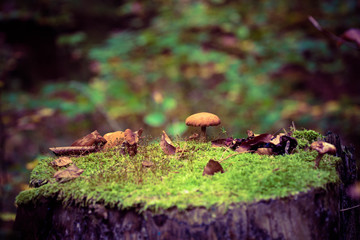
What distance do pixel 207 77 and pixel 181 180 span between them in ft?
19.4

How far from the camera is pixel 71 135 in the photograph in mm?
7004

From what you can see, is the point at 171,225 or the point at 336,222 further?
the point at 336,222

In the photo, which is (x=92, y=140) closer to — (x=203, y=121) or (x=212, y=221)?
(x=203, y=121)

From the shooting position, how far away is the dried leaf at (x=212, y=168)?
1944 mm

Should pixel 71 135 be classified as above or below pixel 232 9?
below

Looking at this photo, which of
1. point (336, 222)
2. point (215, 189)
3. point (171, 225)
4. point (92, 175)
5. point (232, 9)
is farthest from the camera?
point (232, 9)

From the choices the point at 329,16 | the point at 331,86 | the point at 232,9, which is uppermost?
the point at 232,9

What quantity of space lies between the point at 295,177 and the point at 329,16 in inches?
240

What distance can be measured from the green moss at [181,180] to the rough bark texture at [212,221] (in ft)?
0.15

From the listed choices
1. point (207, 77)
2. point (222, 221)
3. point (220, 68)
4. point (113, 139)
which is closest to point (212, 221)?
point (222, 221)

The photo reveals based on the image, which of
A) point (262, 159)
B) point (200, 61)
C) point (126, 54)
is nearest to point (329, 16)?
point (200, 61)

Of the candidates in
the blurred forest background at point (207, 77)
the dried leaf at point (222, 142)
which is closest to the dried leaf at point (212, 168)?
the dried leaf at point (222, 142)

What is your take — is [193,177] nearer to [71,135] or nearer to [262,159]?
[262,159]

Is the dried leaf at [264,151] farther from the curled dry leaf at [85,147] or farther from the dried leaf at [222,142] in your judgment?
the curled dry leaf at [85,147]
